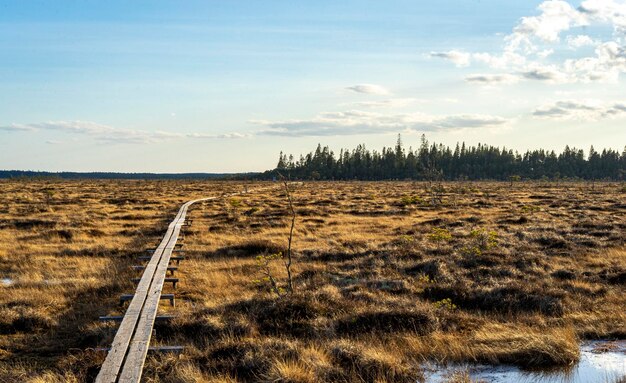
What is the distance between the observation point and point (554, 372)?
6090 mm

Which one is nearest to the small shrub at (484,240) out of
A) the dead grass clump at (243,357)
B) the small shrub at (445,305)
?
the small shrub at (445,305)

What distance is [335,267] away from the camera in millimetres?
13086

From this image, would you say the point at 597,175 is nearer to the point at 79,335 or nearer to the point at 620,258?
the point at 620,258

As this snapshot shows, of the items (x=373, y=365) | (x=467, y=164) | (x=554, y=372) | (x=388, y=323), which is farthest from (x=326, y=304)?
(x=467, y=164)

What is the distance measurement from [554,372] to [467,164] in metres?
150

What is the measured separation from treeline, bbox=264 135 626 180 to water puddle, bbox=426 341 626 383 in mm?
129146

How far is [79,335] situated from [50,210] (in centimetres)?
2521

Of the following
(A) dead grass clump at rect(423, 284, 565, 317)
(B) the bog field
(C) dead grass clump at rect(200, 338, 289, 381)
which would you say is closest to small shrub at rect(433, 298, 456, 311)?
(B) the bog field

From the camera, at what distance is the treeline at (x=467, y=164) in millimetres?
139750

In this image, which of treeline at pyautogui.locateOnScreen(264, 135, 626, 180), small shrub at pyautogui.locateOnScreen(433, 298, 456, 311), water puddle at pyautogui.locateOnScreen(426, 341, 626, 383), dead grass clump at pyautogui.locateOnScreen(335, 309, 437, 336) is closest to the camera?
water puddle at pyautogui.locateOnScreen(426, 341, 626, 383)

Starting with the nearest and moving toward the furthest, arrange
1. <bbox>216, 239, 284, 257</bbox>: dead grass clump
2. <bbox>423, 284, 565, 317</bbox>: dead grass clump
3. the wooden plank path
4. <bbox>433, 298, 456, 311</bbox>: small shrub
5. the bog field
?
1. the wooden plank path
2. the bog field
3. <bbox>433, 298, 456, 311</bbox>: small shrub
4. <bbox>423, 284, 565, 317</bbox>: dead grass clump
5. <bbox>216, 239, 284, 257</bbox>: dead grass clump

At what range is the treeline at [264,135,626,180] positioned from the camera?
458 feet

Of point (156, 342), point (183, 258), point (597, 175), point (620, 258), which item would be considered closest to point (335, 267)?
point (183, 258)

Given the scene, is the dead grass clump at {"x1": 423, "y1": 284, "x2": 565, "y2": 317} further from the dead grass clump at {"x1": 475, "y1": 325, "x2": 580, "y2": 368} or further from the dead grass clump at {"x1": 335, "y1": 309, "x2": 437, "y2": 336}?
the dead grass clump at {"x1": 475, "y1": 325, "x2": 580, "y2": 368}
